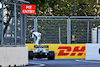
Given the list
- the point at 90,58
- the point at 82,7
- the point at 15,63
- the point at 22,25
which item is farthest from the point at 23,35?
the point at 82,7

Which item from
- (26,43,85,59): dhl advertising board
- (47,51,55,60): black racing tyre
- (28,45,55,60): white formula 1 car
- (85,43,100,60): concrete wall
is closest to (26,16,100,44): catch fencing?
(26,43,85,59): dhl advertising board

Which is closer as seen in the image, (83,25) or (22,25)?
(22,25)

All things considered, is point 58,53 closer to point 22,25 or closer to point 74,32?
point 74,32

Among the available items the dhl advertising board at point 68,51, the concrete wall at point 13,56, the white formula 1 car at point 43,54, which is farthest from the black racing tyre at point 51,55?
the concrete wall at point 13,56

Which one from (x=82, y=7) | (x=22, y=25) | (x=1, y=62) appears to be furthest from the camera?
(x=82, y=7)

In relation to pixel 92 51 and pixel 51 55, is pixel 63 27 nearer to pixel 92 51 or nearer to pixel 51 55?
pixel 92 51

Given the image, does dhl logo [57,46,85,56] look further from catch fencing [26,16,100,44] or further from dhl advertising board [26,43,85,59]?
catch fencing [26,16,100,44]

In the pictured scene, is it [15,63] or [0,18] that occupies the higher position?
[0,18]

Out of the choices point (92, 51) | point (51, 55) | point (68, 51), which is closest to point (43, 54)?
point (51, 55)

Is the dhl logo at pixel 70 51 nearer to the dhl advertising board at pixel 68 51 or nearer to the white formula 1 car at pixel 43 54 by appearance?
the dhl advertising board at pixel 68 51

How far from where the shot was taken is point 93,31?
2431cm

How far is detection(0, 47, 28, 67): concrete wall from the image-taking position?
15805 mm

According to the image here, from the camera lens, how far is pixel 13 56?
1633 cm

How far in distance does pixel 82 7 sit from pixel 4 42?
31.2 meters
